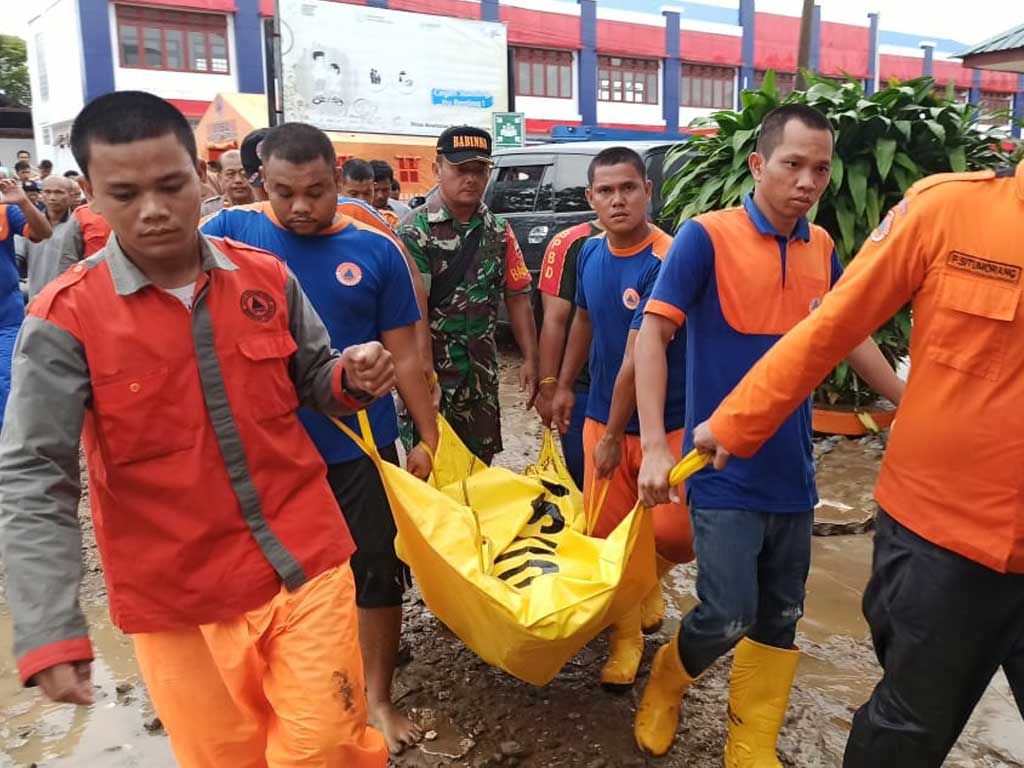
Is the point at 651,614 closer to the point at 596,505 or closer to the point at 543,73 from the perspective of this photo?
the point at 596,505

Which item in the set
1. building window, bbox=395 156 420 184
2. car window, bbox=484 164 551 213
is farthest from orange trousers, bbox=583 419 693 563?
building window, bbox=395 156 420 184

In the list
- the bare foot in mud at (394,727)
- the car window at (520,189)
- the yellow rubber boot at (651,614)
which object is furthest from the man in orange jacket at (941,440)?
the car window at (520,189)

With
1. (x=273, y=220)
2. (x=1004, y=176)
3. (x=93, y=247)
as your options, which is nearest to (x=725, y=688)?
(x=1004, y=176)

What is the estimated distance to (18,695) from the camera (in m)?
3.13

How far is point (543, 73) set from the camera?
95.4 feet

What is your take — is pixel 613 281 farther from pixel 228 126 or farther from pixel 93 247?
pixel 228 126

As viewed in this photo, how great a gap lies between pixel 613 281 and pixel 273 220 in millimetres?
1214

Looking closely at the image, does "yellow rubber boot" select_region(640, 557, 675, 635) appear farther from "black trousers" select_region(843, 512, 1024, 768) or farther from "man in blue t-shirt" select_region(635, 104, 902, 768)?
"black trousers" select_region(843, 512, 1024, 768)

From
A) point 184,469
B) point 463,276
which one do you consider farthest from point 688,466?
point 463,276

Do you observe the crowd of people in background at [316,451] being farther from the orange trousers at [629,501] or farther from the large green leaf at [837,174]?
the large green leaf at [837,174]

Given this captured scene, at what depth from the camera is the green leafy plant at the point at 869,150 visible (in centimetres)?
523

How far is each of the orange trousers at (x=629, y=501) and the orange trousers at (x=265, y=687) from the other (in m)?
1.35

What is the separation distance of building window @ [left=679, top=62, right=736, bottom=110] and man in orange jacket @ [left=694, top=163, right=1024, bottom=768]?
32.0 m

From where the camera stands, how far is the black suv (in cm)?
795
